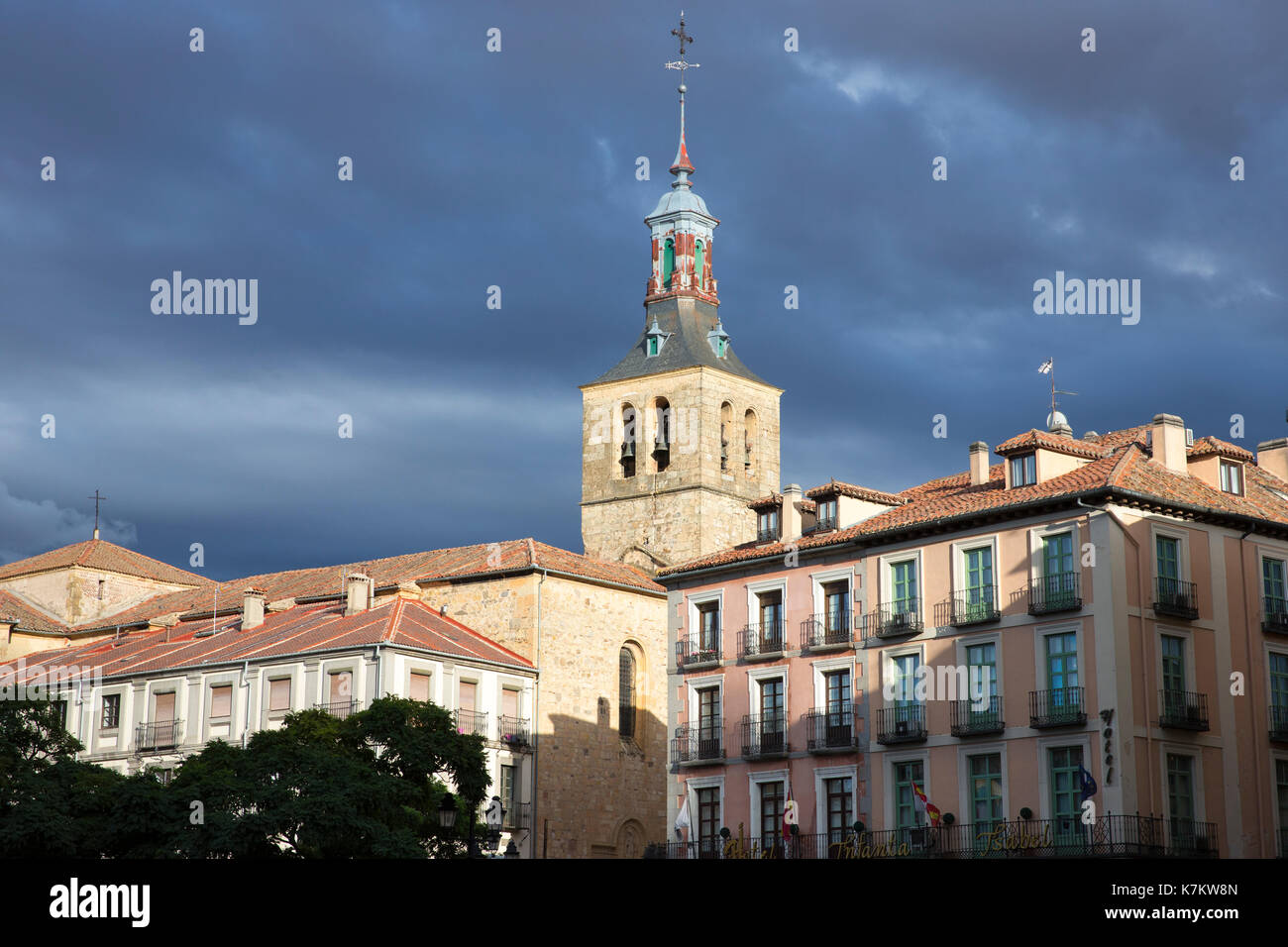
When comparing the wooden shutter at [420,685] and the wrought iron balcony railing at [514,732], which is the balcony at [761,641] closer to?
the wrought iron balcony railing at [514,732]

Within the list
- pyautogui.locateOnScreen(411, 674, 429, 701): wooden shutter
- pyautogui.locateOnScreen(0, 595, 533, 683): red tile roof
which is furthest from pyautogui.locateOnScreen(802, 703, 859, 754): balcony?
pyautogui.locateOnScreen(0, 595, 533, 683): red tile roof

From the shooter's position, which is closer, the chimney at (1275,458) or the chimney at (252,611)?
the chimney at (1275,458)

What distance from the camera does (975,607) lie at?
4391cm

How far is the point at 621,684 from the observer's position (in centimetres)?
6303

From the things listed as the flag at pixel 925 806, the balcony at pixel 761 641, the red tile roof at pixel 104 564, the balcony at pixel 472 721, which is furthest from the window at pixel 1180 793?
the red tile roof at pixel 104 564

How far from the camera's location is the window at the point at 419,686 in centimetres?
5491

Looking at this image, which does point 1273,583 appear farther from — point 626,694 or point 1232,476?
point 626,694

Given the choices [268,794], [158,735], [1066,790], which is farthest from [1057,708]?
[158,735]

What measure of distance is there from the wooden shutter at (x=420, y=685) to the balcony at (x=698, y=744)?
9.23 meters

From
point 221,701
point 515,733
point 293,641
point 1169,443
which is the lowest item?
point 515,733

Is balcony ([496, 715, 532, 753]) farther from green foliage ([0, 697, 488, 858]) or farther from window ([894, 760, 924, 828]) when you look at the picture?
window ([894, 760, 924, 828])

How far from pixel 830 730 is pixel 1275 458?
14.9 meters
